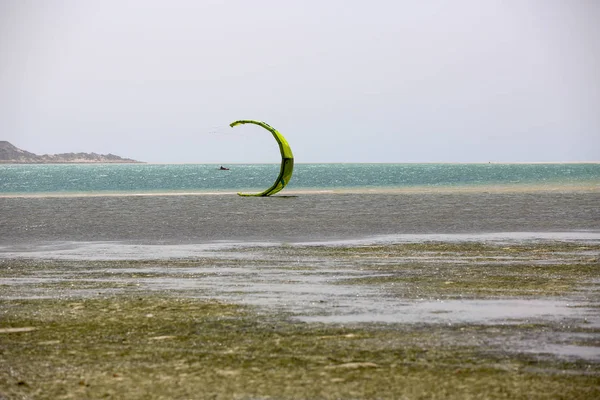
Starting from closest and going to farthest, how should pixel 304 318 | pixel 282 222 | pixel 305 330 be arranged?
pixel 305 330, pixel 304 318, pixel 282 222

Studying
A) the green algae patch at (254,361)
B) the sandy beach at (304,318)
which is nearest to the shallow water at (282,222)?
the sandy beach at (304,318)

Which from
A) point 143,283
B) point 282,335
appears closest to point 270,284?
point 143,283

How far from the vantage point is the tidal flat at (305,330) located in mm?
8773

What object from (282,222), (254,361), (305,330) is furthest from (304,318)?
(282,222)

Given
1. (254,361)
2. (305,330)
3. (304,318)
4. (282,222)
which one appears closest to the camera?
(254,361)

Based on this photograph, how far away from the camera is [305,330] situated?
11477mm

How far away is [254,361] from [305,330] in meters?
1.80

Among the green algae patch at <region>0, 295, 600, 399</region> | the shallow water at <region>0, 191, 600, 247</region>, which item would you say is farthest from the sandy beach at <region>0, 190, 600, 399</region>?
the shallow water at <region>0, 191, 600, 247</region>

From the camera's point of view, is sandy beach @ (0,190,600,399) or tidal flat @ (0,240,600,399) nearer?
tidal flat @ (0,240,600,399)

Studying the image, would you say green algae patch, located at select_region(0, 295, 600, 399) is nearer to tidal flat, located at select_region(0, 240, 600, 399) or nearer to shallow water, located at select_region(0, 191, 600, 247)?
tidal flat, located at select_region(0, 240, 600, 399)

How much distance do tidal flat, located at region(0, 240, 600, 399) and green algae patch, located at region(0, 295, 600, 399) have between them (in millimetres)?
21

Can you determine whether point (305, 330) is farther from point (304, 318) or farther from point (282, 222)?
point (282, 222)

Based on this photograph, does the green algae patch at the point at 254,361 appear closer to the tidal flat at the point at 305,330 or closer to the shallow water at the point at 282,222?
the tidal flat at the point at 305,330

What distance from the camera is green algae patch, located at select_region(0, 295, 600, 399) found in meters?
8.55
